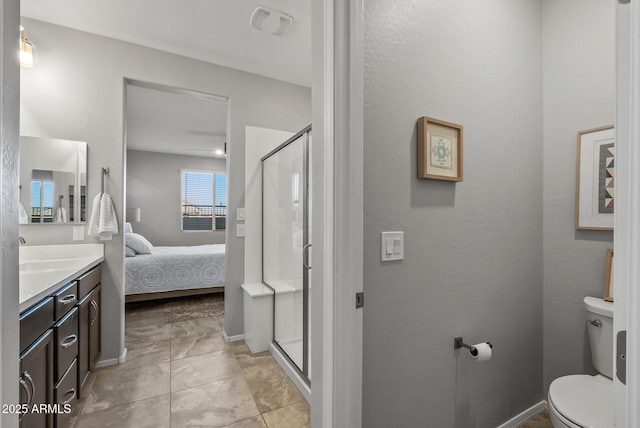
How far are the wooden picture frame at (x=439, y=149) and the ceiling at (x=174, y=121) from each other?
226cm

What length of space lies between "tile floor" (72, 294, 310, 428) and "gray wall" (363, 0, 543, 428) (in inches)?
36.8

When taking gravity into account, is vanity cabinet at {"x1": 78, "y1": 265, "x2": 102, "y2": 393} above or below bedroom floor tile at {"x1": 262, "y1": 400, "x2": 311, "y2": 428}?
above

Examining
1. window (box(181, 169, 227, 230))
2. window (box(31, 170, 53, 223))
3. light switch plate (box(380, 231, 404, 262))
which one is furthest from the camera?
window (box(181, 169, 227, 230))

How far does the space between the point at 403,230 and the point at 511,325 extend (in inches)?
37.0

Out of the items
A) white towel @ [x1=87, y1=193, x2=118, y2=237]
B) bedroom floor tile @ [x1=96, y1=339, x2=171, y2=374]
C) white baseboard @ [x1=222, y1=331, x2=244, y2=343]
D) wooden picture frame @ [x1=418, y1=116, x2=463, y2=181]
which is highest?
wooden picture frame @ [x1=418, y1=116, x2=463, y2=181]

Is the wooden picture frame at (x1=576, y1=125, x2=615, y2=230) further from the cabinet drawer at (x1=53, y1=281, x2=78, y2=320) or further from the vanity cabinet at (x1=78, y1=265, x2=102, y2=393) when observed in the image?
the vanity cabinet at (x1=78, y1=265, x2=102, y2=393)

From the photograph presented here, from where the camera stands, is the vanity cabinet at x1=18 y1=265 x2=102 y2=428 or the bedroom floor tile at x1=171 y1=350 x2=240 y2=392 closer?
the vanity cabinet at x1=18 y1=265 x2=102 y2=428

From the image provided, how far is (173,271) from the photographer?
13.3 feet

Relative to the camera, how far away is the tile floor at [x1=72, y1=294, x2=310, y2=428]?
172cm

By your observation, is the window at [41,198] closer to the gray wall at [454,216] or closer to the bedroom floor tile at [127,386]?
the bedroom floor tile at [127,386]

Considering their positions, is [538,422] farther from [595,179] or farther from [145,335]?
[145,335]

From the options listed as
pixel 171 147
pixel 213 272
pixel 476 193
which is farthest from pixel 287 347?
pixel 171 147

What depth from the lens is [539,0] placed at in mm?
1728

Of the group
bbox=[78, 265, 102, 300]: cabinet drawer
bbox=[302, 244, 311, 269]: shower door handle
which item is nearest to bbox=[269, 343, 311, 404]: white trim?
bbox=[302, 244, 311, 269]: shower door handle
